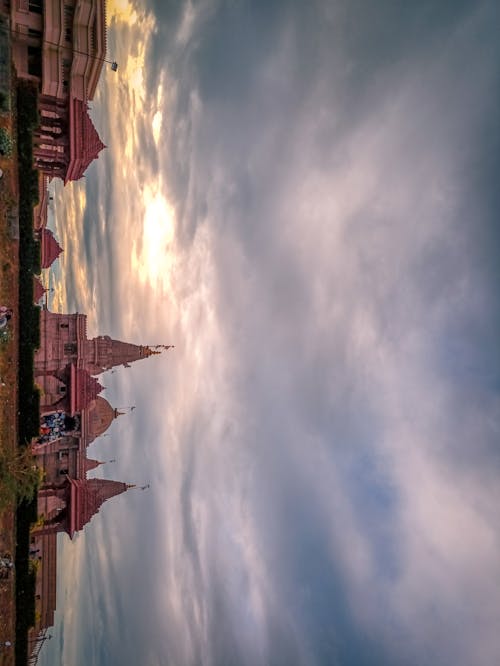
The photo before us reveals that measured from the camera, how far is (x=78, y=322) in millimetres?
51000

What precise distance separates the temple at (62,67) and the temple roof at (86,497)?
38133 mm

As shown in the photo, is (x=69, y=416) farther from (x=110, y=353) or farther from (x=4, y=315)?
(x=4, y=315)

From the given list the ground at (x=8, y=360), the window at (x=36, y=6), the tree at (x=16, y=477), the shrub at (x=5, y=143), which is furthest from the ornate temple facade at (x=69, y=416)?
the window at (x=36, y=6)

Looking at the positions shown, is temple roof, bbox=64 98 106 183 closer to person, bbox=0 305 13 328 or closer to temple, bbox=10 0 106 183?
temple, bbox=10 0 106 183

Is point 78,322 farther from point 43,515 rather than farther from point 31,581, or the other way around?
point 31,581

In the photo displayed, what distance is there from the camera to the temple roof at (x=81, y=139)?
51.4 meters

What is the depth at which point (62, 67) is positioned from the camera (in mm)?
49031

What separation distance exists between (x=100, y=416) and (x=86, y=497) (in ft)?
36.2

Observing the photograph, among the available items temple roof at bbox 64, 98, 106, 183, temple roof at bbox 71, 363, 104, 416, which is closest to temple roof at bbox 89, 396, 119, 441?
temple roof at bbox 71, 363, 104, 416

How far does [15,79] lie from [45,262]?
2298 cm

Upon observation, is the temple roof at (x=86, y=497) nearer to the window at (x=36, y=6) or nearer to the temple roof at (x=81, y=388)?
the temple roof at (x=81, y=388)

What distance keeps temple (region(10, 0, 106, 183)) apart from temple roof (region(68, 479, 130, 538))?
1501 inches

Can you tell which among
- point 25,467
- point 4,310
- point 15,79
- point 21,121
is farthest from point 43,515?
point 15,79

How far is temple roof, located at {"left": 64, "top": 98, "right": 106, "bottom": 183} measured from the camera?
51375 mm
